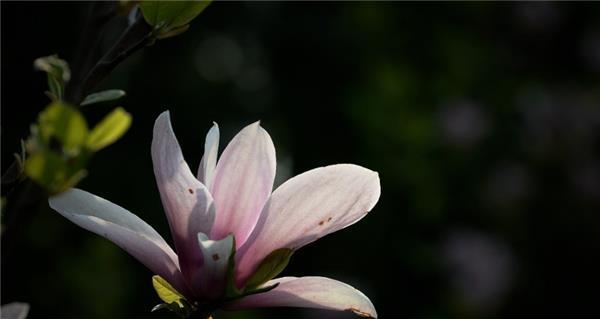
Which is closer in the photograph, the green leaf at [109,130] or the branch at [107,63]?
the green leaf at [109,130]

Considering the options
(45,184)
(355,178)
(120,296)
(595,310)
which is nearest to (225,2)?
(120,296)

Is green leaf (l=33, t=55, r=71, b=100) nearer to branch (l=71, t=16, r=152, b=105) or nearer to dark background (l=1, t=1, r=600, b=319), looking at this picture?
branch (l=71, t=16, r=152, b=105)

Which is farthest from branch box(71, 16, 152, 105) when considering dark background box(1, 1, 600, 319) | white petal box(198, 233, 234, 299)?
dark background box(1, 1, 600, 319)

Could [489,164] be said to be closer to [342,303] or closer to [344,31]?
[344,31]

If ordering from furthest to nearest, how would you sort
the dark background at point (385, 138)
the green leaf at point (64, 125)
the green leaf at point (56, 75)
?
the dark background at point (385, 138) < the green leaf at point (56, 75) < the green leaf at point (64, 125)

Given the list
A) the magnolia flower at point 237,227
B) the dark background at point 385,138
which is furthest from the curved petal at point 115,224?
the dark background at point 385,138

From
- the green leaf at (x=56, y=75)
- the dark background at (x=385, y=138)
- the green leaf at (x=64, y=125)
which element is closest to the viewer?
the green leaf at (x=64, y=125)

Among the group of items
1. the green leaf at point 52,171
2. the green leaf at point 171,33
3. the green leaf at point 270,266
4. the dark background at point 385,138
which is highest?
the green leaf at point 171,33

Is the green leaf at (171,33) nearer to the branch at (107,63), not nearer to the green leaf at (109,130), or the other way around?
the branch at (107,63)
